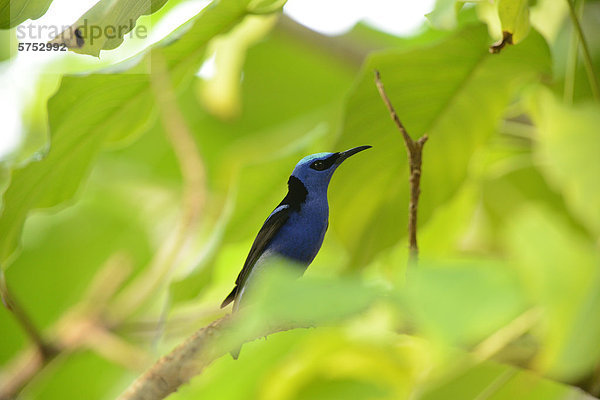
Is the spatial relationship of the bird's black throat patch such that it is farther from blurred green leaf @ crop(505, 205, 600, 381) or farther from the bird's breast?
blurred green leaf @ crop(505, 205, 600, 381)

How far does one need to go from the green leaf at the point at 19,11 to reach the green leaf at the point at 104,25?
0.14ft

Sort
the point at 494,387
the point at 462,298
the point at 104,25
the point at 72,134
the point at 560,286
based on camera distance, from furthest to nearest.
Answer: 1. the point at 494,387
2. the point at 72,134
3. the point at 104,25
4. the point at 560,286
5. the point at 462,298

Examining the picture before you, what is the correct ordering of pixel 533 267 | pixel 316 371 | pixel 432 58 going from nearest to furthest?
1. pixel 533 267
2. pixel 432 58
3. pixel 316 371

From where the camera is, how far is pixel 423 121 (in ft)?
2.36

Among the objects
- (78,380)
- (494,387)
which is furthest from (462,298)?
(78,380)

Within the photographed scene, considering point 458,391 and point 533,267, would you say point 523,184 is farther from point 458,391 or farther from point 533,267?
point 533,267

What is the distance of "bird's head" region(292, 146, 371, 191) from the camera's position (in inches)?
18.6

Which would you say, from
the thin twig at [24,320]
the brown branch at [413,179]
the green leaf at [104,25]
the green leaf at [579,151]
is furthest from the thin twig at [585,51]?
the thin twig at [24,320]

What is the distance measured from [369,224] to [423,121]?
0.15 m

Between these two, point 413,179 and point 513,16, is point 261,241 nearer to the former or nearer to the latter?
point 413,179

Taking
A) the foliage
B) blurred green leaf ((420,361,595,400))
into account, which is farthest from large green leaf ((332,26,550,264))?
blurred green leaf ((420,361,595,400))

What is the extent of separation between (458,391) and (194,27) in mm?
668

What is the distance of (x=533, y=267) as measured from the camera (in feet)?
1.16

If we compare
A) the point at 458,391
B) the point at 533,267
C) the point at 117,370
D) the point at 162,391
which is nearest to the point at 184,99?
the point at 117,370
